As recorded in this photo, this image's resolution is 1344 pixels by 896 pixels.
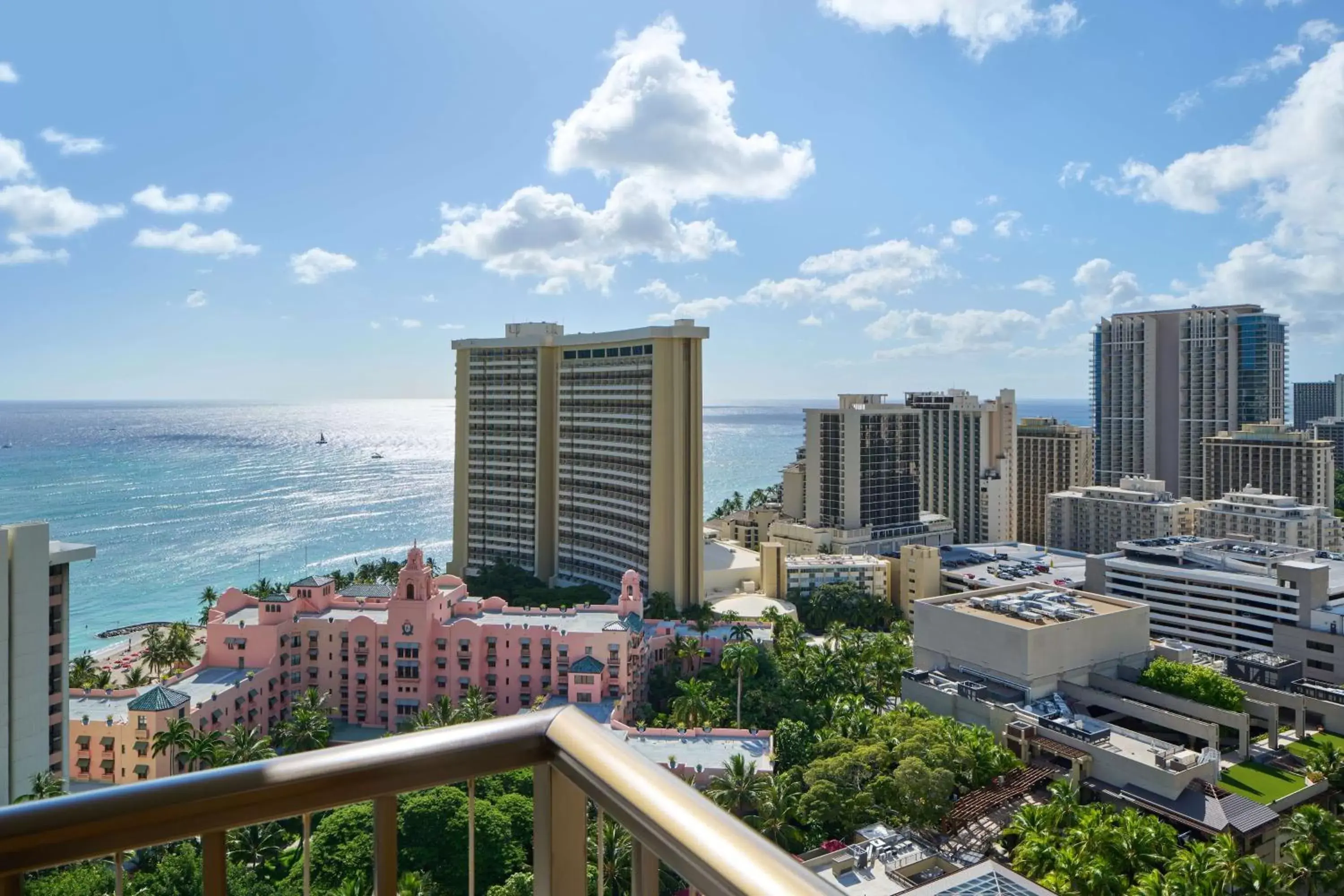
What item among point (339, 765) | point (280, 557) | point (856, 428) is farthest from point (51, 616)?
point (280, 557)

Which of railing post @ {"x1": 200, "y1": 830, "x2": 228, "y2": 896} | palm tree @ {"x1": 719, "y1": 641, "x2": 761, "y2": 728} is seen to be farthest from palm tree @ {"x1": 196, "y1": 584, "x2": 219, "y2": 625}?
railing post @ {"x1": 200, "y1": 830, "x2": 228, "y2": 896}

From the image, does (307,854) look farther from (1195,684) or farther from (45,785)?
(1195,684)

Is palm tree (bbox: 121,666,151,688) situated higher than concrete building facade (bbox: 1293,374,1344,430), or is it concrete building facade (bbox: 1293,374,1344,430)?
concrete building facade (bbox: 1293,374,1344,430)

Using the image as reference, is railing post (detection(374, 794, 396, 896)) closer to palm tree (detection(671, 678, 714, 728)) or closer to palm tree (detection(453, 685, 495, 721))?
palm tree (detection(453, 685, 495, 721))

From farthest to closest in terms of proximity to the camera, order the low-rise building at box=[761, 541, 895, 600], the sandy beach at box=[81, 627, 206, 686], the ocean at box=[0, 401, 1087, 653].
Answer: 1. the ocean at box=[0, 401, 1087, 653]
2. the low-rise building at box=[761, 541, 895, 600]
3. the sandy beach at box=[81, 627, 206, 686]

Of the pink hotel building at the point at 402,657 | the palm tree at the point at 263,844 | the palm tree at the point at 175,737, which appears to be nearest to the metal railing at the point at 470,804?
the palm tree at the point at 263,844

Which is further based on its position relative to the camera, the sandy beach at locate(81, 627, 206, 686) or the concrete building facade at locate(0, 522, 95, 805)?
the sandy beach at locate(81, 627, 206, 686)

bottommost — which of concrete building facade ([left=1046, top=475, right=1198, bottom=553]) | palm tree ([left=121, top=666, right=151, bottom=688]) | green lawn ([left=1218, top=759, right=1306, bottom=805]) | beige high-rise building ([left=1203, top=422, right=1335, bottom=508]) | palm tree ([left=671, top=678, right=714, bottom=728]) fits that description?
green lawn ([left=1218, top=759, right=1306, bottom=805])

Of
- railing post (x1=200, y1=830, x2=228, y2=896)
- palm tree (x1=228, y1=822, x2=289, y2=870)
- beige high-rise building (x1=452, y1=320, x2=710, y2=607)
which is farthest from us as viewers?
beige high-rise building (x1=452, y1=320, x2=710, y2=607)
